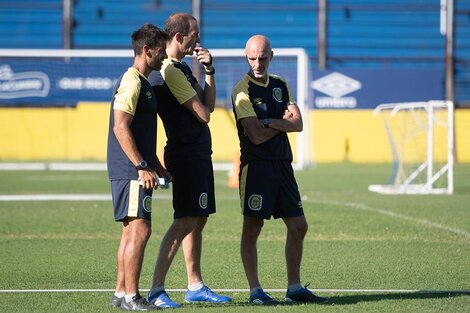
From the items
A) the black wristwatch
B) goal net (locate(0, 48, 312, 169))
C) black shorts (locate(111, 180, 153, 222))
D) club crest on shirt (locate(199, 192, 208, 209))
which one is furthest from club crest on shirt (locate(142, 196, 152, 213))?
goal net (locate(0, 48, 312, 169))

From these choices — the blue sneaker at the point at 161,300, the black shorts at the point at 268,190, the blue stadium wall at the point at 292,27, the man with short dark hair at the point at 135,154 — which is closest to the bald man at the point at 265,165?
the black shorts at the point at 268,190

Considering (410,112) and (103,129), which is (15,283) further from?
(103,129)

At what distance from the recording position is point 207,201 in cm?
771

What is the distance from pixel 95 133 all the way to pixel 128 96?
2896cm

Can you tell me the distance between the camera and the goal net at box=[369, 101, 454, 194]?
20.2 meters

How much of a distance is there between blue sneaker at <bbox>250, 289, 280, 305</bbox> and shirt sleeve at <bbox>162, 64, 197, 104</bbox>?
151 cm

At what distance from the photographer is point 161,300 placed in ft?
24.5

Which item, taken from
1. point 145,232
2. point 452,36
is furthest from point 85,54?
point 452,36

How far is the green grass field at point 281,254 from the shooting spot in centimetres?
783

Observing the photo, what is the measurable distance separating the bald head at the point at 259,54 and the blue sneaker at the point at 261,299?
1600mm

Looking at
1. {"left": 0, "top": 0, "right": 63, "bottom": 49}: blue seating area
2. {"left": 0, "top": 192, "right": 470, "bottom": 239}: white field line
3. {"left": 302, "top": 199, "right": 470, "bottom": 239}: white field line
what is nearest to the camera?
{"left": 302, "top": 199, "right": 470, "bottom": 239}: white field line

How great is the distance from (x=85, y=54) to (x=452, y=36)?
2106 cm

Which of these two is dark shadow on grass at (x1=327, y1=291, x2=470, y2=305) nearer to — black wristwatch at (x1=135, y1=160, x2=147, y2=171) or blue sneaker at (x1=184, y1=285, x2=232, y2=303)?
blue sneaker at (x1=184, y1=285, x2=232, y2=303)

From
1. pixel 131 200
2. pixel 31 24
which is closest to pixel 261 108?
pixel 131 200
